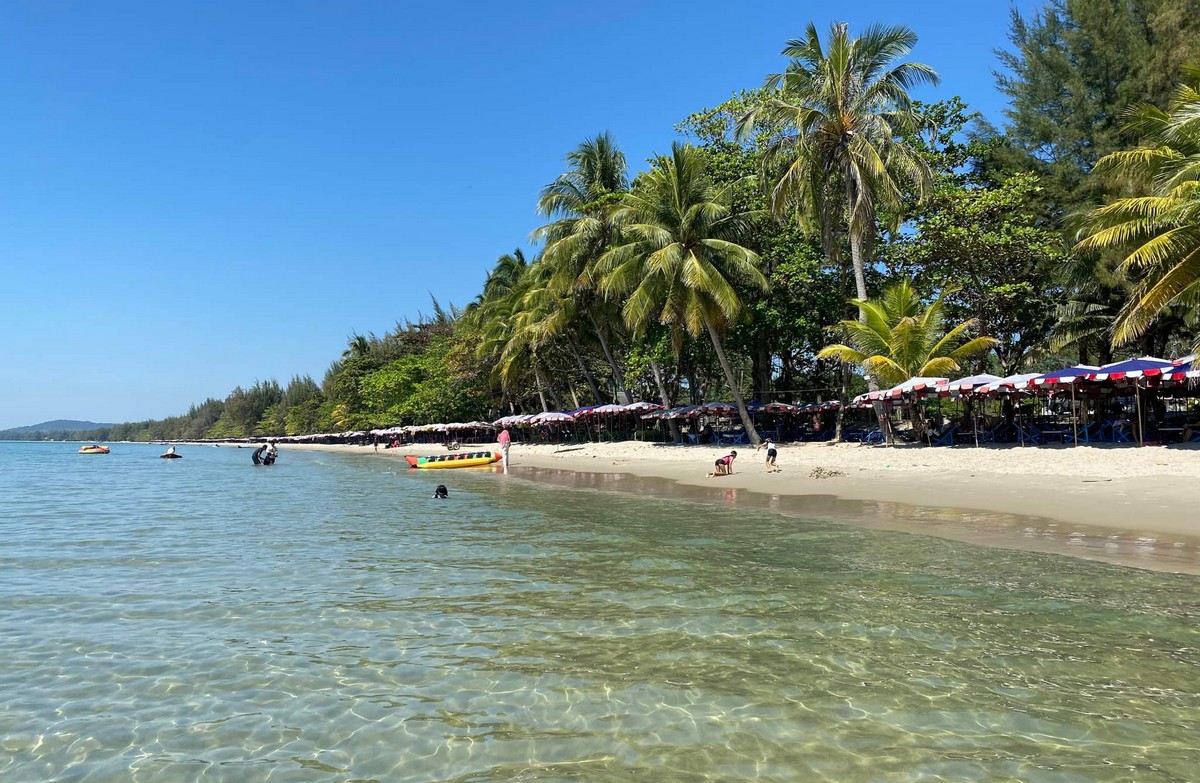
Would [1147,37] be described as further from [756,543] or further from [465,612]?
[465,612]

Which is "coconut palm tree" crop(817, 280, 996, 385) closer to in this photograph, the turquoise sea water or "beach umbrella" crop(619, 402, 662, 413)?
"beach umbrella" crop(619, 402, 662, 413)

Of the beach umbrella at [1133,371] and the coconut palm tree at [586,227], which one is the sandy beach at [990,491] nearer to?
the beach umbrella at [1133,371]

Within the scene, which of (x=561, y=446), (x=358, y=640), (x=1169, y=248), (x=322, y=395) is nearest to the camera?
(x=358, y=640)

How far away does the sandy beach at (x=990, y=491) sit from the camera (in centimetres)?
990

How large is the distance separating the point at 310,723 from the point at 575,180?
3293cm

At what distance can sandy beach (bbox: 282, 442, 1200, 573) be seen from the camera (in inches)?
390

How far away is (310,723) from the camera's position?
4652 millimetres

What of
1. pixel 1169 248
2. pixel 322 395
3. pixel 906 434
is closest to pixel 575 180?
pixel 906 434

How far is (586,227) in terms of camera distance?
30.7m

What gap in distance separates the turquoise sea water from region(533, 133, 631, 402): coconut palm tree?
22.0 m

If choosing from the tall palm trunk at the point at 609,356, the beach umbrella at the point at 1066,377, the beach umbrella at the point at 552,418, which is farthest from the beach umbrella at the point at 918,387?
the beach umbrella at the point at 552,418

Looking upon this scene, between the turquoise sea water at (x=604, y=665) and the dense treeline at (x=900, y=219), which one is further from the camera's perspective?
the dense treeline at (x=900, y=219)

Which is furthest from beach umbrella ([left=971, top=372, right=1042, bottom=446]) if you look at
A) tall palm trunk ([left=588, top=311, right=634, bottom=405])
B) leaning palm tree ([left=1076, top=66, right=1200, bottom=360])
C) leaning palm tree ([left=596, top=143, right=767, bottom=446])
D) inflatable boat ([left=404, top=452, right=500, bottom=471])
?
inflatable boat ([left=404, top=452, right=500, bottom=471])

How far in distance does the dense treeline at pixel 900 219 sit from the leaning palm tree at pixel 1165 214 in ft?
0.23
